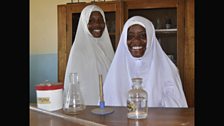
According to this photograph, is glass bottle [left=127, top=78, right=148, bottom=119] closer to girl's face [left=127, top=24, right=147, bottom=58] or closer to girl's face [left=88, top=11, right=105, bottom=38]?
girl's face [left=127, top=24, right=147, bottom=58]

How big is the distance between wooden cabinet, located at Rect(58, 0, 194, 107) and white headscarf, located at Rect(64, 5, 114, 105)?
281 millimetres

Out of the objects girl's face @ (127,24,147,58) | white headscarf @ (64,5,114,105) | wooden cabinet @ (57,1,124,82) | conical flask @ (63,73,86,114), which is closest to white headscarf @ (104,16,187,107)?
girl's face @ (127,24,147,58)

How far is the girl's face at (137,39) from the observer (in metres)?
1.73

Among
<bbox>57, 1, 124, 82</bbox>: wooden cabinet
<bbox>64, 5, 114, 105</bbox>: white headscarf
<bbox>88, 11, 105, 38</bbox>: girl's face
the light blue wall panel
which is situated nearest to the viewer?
<bbox>64, 5, 114, 105</bbox>: white headscarf

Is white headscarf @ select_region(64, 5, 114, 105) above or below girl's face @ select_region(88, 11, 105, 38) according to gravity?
below

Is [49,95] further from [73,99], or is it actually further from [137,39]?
[137,39]

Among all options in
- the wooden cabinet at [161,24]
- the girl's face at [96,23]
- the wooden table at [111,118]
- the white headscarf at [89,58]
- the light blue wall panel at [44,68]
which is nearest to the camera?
the wooden table at [111,118]

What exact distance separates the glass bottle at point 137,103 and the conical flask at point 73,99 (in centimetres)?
23

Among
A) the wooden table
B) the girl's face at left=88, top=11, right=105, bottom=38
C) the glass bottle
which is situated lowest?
the wooden table

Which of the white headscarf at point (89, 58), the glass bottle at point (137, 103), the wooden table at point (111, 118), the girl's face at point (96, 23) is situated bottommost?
the wooden table at point (111, 118)

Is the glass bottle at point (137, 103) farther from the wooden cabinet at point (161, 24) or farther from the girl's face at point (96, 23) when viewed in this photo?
the wooden cabinet at point (161, 24)

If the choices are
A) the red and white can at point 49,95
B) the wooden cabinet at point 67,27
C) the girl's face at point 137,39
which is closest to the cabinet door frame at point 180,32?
the wooden cabinet at point 67,27

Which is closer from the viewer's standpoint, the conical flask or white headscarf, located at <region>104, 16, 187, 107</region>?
the conical flask

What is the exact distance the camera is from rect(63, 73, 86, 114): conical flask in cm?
115
